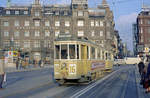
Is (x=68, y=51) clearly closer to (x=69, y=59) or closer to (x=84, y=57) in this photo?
(x=69, y=59)

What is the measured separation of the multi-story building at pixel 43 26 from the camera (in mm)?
70562

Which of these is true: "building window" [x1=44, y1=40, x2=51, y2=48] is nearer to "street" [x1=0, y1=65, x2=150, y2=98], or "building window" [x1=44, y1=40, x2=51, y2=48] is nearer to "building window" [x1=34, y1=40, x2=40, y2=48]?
"building window" [x1=34, y1=40, x2=40, y2=48]

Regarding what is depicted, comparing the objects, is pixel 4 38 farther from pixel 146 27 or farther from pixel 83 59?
pixel 83 59

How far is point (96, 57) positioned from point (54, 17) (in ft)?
172


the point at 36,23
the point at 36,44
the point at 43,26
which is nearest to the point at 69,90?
the point at 36,44

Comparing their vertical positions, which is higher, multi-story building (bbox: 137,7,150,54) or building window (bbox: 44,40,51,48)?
multi-story building (bbox: 137,7,150,54)

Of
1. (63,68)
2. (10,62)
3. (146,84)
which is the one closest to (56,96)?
(63,68)

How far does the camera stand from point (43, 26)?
71812 millimetres

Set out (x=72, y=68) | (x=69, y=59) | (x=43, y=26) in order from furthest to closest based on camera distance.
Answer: (x=43, y=26), (x=69, y=59), (x=72, y=68)

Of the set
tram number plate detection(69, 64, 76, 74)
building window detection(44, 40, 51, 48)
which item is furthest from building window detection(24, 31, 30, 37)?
tram number plate detection(69, 64, 76, 74)

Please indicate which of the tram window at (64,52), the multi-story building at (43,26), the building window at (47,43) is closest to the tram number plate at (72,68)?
the tram window at (64,52)

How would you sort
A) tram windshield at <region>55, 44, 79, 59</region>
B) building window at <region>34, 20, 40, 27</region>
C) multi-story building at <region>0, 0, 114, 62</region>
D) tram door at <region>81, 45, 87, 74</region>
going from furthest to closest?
building window at <region>34, 20, 40, 27</region> → multi-story building at <region>0, 0, 114, 62</region> → tram door at <region>81, 45, 87, 74</region> → tram windshield at <region>55, 44, 79, 59</region>

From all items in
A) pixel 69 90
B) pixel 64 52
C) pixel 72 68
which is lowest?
pixel 69 90

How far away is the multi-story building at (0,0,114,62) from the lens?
232 ft
